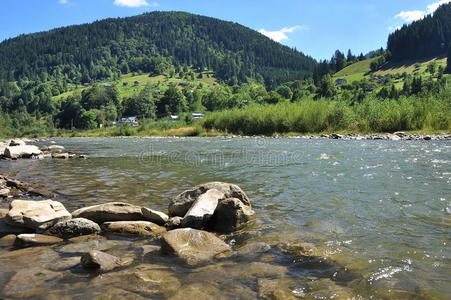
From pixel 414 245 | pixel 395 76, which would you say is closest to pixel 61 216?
pixel 414 245

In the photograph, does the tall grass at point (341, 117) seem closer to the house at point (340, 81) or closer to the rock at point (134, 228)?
the rock at point (134, 228)

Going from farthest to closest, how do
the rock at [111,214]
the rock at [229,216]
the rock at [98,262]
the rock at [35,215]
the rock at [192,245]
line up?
the rock at [111,214] < the rock at [229,216] < the rock at [35,215] < the rock at [192,245] < the rock at [98,262]

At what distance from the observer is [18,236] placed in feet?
22.7

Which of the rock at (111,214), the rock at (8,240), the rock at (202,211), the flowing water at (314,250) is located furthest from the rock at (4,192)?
the rock at (202,211)

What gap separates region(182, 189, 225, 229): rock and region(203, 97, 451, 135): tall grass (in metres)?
43.1

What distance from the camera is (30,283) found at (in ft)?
16.2

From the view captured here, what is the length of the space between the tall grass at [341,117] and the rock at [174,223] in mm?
43987

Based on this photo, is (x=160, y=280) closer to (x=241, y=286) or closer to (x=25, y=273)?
(x=241, y=286)

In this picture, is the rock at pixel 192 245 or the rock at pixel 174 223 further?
the rock at pixel 174 223

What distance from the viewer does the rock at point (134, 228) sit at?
294 inches

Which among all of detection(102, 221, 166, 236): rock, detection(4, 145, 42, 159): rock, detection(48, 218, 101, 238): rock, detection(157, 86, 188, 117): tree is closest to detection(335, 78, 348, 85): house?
detection(157, 86, 188, 117): tree

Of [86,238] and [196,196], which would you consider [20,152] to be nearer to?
[196,196]

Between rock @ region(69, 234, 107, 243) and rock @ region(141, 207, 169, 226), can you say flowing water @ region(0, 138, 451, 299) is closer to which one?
rock @ region(69, 234, 107, 243)

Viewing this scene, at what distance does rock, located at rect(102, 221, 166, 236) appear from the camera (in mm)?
7477
